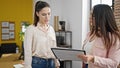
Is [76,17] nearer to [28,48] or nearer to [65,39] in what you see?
[65,39]

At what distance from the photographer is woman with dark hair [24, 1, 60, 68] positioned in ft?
7.50

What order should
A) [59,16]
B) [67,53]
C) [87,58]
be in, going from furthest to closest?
[59,16] < [67,53] < [87,58]

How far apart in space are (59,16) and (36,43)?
14.3 ft

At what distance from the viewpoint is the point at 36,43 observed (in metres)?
2.32

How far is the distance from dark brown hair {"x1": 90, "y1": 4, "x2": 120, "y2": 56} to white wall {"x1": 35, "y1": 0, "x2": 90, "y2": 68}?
364cm

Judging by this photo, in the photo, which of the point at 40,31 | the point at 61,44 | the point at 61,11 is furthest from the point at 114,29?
the point at 61,11

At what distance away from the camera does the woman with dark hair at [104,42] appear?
1.74 m

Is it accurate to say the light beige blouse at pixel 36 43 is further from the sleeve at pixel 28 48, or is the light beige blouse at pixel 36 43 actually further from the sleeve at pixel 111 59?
the sleeve at pixel 111 59

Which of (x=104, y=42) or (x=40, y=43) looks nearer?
(x=104, y=42)

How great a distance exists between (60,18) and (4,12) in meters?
1.88

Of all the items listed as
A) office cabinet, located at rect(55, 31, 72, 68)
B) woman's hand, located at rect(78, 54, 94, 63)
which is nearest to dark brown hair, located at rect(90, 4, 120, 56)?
woman's hand, located at rect(78, 54, 94, 63)

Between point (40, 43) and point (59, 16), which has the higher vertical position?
point (59, 16)

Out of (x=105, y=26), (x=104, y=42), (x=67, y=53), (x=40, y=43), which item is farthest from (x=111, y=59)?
(x=40, y=43)

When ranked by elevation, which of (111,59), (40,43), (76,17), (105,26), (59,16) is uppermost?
(59,16)
